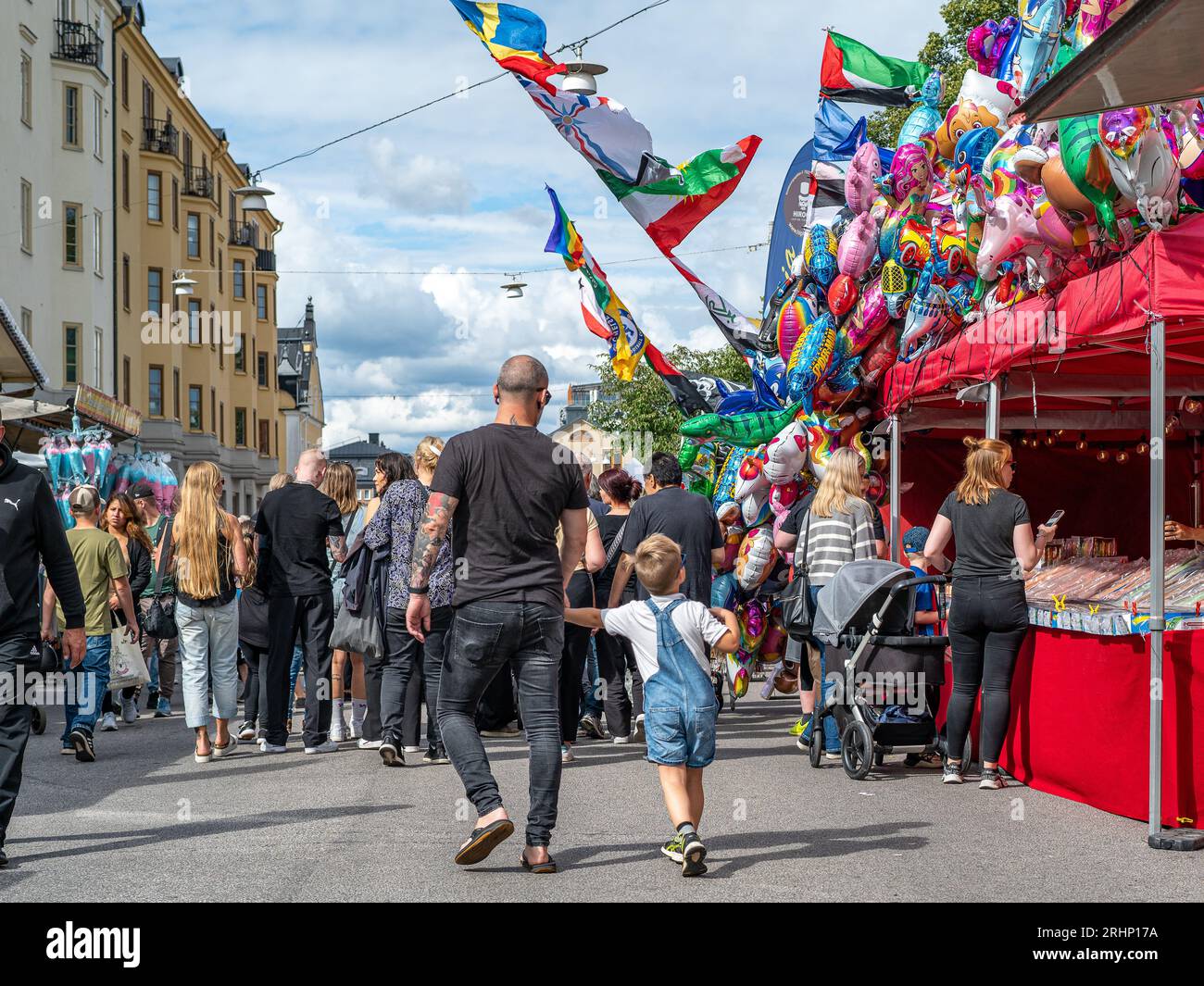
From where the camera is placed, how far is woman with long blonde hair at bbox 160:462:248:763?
9961 millimetres

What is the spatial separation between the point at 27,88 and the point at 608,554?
27.1m

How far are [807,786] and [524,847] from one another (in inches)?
100

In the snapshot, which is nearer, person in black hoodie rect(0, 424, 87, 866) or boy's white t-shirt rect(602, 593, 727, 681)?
boy's white t-shirt rect(602, 593, 727, 681)

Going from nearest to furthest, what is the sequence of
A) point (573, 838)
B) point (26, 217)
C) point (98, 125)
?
point (573, 838) → point (26, 217) → point (98, 125)

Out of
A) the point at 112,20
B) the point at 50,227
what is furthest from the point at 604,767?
the point at 112,20

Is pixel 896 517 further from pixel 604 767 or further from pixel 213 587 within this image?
pixel 213 587

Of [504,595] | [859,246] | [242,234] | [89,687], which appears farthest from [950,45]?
[242,234]

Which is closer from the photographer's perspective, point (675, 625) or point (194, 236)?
point (675, 625)

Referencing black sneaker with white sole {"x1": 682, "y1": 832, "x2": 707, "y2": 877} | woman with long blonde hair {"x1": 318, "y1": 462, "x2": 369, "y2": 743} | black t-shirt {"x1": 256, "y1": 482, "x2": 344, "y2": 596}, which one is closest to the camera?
black sneaker with white sole {"x1": 682, "y1": 832, "x2": 707, "y2": 877}

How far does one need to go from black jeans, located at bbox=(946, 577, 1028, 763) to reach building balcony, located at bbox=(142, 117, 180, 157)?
4386cm

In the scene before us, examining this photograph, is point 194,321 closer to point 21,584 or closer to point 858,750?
point 858,750

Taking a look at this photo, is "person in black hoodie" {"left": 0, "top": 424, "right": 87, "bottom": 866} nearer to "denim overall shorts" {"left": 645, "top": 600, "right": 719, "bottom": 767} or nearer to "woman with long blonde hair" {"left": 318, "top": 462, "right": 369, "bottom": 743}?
"denim overall shorts" {"left": 645, "top": 600, "right": 719, "bottom": 767}

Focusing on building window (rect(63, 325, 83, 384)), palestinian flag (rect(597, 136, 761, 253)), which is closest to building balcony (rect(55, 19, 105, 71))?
building window (rect(63, 325, 83, 384))

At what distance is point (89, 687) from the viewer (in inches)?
418
